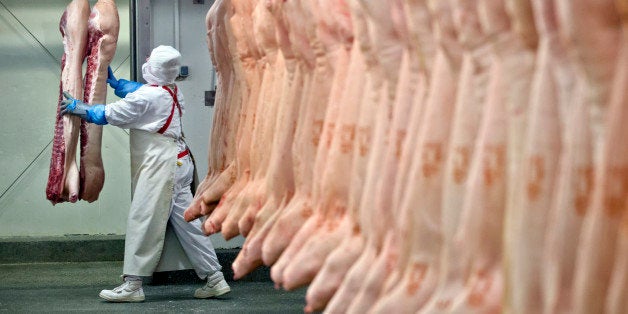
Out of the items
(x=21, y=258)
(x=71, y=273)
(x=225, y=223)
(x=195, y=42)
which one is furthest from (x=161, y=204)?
(x=225, y=223)

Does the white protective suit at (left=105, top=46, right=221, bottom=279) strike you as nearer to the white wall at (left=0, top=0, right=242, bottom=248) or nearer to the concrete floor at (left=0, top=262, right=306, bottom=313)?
the concrete floor at (left=0, top=262, right=306, bottom=313)

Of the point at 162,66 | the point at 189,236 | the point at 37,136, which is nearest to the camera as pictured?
the point at 162,66

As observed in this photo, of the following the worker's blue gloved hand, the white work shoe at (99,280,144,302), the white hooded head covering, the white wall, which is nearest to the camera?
the worker's blue gloved hand

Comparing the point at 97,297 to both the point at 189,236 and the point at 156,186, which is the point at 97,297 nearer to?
the point at 189,236

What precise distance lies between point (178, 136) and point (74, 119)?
1.45 m

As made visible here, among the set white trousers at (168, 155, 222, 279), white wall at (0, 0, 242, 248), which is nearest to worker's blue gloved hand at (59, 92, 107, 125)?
white trousers at (168, 155, 222, 279)

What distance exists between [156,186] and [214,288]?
823mm

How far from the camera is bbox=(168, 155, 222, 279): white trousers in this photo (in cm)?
845

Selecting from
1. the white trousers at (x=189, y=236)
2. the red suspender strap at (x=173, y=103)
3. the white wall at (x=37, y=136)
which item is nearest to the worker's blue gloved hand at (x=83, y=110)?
the red suspender strap at (x=173, y=103)

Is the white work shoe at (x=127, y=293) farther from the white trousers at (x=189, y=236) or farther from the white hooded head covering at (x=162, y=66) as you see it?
the white hooded head covering at (x=162, y=66)

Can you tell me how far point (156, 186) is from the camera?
27.6ft

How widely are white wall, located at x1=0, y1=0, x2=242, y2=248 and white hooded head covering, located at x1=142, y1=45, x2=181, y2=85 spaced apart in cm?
266

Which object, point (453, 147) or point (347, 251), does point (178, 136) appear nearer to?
point (347, 251)

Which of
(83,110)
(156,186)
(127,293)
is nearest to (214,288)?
(127,293)
